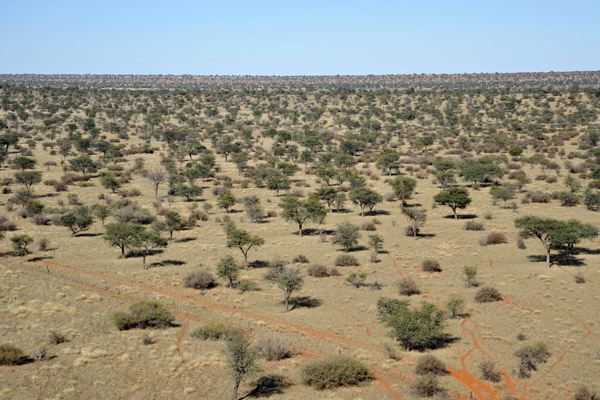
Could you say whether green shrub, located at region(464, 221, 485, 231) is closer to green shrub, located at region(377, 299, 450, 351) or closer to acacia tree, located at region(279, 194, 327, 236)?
acacia tree, located at region(279, 194, 327, 236)

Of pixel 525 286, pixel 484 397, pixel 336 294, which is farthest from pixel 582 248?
pixel 484 397

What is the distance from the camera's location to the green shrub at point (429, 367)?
2588 cm

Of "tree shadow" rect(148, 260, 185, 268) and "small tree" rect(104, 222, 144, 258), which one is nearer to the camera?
"tree shadow" rect(148, 260, 185, 268)

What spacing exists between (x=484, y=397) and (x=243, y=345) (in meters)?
12.6

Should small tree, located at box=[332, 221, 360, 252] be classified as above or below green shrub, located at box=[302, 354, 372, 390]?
above

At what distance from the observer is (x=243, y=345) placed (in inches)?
988

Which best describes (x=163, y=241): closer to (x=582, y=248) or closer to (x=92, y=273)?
(x=92, y=273)

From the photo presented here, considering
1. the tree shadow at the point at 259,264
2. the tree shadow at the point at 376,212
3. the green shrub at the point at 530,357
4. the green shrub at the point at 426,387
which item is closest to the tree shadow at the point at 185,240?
the tree shadow at the point at 259,264

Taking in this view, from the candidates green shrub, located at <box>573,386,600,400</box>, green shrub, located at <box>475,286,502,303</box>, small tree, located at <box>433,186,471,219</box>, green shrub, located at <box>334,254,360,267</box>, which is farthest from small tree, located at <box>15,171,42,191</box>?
green shrub, located at <box>573,386,600,400</box>

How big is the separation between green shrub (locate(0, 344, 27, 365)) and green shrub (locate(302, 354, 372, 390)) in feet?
53.9

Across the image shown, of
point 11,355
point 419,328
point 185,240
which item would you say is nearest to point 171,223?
point 185,240

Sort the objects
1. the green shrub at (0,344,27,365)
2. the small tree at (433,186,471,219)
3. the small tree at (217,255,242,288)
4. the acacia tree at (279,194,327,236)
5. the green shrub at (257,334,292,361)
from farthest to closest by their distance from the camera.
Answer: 1. the small tree at (433,186,471,219)
2. the acacia tree at (279,194,327,236)
3. the small tree at (217,255,242,288)
4. the green shrub at (257,334,292,361)
5. the green shrub at (0,344,27,365)

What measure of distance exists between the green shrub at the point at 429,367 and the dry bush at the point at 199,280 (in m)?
20.7

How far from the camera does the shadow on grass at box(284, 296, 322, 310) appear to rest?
36562mm
